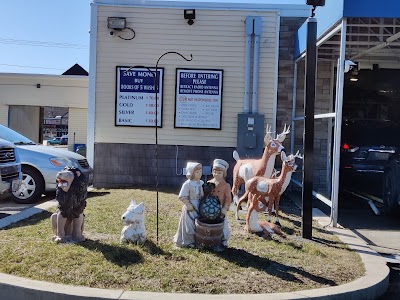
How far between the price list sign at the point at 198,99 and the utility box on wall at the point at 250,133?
2.00 feet

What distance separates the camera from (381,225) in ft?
25.8

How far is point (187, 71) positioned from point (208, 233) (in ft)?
21.0

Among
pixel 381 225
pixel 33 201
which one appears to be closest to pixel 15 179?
pixel 33 201

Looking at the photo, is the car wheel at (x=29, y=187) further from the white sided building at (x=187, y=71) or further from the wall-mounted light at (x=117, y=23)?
the wall-mounted light at (x=117, y=23)

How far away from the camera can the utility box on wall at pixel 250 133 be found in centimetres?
1062

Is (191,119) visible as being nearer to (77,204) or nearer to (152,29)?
(152,29)

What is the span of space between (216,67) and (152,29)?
1829mm

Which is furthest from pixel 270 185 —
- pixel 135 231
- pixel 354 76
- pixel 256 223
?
pixel 354 76

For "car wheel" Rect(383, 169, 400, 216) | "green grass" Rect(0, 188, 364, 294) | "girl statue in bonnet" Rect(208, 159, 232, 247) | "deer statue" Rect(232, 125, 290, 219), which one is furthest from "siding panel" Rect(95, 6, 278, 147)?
"girl statue in bonnet" Rect(208, 159, 232, 247)

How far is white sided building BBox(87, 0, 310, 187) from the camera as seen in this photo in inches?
430

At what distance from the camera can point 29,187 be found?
9453mm

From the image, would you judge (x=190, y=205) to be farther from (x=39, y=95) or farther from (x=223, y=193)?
(x=39, y=95)

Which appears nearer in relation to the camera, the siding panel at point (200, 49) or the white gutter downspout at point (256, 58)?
the white gutter downspout at point (256, 58)

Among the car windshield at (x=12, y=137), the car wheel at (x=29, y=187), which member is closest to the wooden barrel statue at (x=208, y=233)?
the car wheel at (x=29, y=187)
